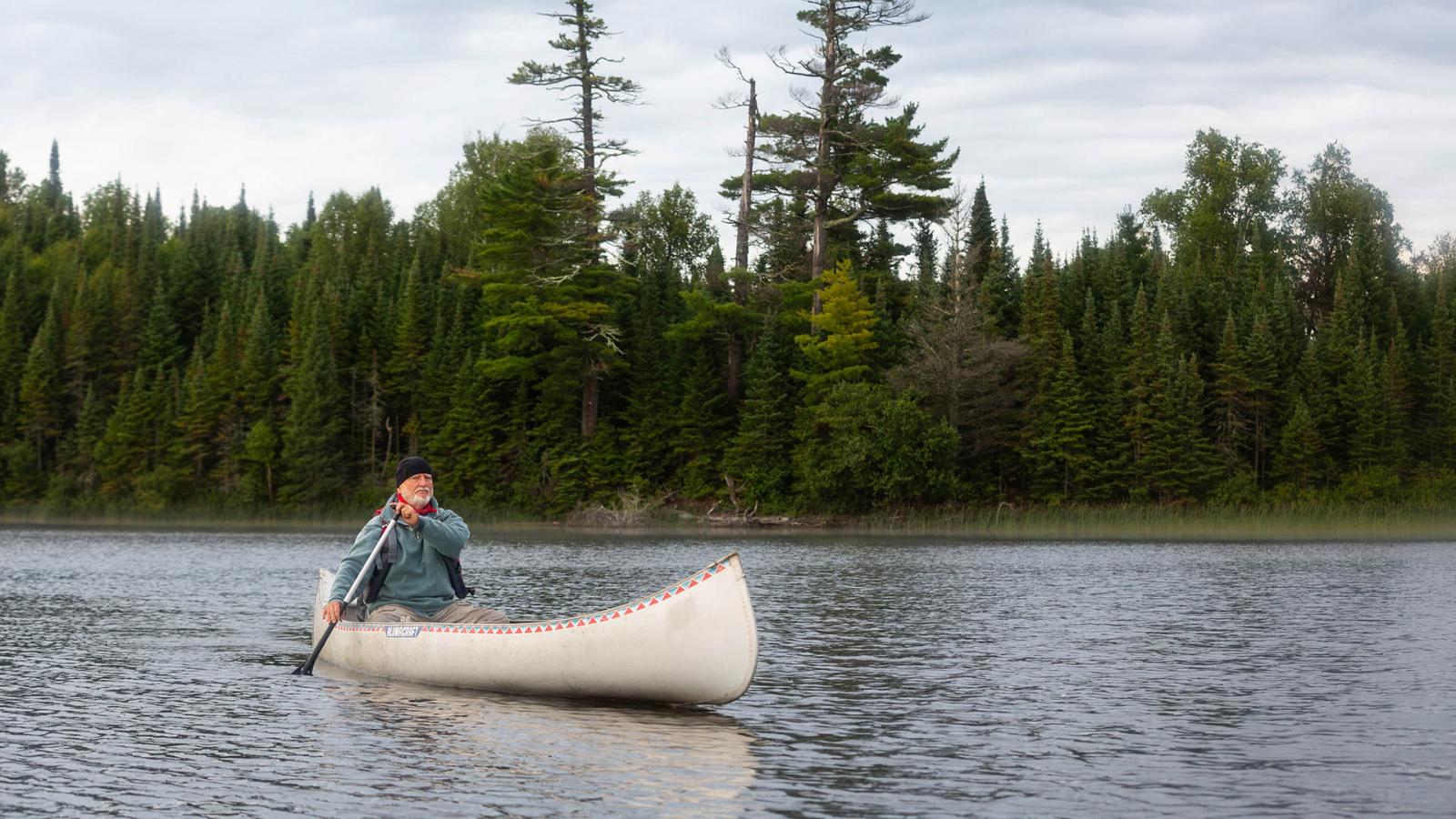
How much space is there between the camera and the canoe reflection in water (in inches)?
384

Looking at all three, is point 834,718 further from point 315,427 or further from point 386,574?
point 315,427

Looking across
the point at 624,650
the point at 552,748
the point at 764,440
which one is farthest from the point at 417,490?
the point at 764,440

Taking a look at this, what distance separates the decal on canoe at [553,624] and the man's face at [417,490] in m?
1.29

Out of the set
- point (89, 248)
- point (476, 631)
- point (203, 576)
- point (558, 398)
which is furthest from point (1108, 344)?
point (89, 248)

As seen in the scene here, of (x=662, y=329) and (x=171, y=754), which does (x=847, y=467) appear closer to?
(x=662, y=329)

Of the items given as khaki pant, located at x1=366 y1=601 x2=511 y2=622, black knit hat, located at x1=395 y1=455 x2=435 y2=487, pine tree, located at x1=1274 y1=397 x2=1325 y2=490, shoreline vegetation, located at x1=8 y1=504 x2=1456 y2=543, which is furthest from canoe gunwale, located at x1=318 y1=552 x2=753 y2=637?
pine tree, located at x1=1274 y1=397 x2=1325 y2=490

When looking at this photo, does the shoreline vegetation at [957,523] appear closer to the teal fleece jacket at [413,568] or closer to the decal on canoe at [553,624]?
the teal fleece jacket at [413,568]

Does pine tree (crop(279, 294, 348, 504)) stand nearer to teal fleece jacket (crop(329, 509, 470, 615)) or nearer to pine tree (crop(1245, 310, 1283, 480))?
pine tree (crop(1245, 310, 1283, 480))

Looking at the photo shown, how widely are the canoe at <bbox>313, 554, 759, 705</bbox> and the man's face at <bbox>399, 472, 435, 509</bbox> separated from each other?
129 cm

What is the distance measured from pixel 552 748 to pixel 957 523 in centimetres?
4570

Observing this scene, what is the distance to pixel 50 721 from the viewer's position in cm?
1268

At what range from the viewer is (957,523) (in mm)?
55844

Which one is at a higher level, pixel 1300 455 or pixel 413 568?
pixel 1300 455

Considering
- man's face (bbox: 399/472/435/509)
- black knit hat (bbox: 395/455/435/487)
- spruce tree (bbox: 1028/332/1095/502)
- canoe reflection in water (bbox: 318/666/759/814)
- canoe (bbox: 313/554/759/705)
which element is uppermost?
spruce tree (bbox: 1028/332/1095/502)
